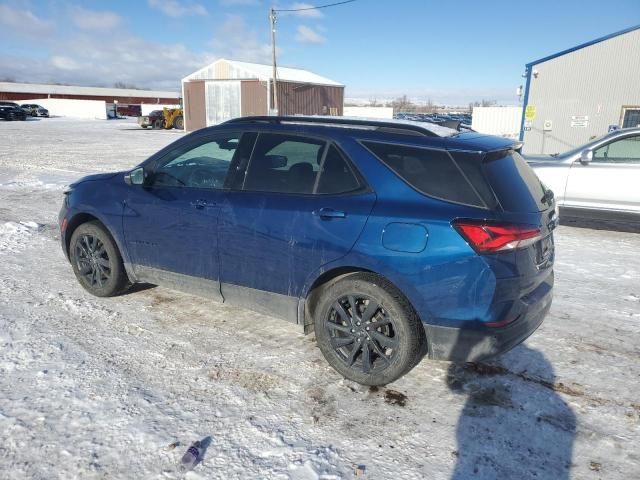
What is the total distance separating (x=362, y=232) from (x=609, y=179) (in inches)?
241

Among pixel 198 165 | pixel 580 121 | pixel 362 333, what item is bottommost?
pixel 362 333

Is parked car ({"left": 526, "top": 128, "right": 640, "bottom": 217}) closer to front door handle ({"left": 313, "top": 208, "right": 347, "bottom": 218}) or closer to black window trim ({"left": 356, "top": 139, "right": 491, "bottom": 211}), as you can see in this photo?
black window trim ({"left": 356, "top": 139, "right": 491, "bottom": 211})

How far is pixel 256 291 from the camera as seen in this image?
11.8 ft

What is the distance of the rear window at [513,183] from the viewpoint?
2.92m

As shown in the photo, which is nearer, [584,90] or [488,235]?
[488,235]

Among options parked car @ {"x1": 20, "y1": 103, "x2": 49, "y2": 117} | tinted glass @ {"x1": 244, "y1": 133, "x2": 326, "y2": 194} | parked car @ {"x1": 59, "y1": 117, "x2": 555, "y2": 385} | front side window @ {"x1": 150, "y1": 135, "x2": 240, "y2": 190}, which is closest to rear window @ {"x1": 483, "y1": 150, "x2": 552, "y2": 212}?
parked car @ {"x1": 59, "y1": 117, "x2": 555, "y2": 385}

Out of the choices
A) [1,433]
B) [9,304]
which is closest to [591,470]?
[1,433]

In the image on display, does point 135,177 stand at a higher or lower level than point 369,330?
higher

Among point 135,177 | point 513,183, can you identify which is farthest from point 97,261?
point 513,183

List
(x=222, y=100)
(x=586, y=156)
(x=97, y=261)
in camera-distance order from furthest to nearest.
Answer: (x=222, y=100), (x=586, y=156), (x=97, y=261)

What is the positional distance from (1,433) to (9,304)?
213 centimetres

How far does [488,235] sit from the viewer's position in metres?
2.74

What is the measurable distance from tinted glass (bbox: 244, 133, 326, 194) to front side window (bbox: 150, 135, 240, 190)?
27 cm

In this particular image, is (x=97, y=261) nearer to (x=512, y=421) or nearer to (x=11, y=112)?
(x=512, y=421)
